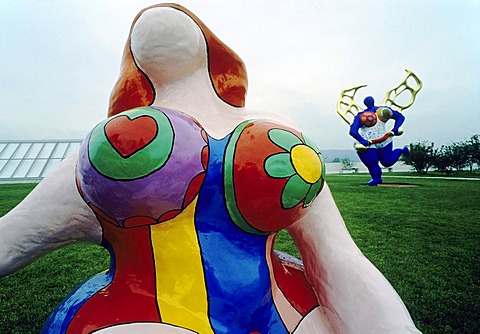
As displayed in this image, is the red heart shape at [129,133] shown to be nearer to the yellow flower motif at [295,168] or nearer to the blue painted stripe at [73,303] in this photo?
the yellow flower motif at [295,168]

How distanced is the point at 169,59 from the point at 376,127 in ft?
34.3

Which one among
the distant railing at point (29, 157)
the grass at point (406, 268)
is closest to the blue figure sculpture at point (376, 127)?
the grass at point (406, 268)

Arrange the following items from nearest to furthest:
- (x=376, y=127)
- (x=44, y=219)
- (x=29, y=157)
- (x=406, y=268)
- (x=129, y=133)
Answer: (x=129, y=133) → (x=44, y=219) → (x=406, y=268) → (x=376, y=127) → (x=29, y=157)

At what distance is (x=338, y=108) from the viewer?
1101 centimetres

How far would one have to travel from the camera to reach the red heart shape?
0.85 metres

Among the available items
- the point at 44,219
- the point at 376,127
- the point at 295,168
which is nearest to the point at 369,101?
the point at 376,127

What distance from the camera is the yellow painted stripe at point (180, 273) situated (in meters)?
0.93

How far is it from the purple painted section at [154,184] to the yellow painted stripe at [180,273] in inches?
2.6

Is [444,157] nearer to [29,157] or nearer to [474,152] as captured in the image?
[474,152]

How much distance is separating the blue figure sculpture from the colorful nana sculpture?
10.1 m

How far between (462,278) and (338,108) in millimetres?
8193

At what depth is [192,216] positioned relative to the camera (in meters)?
0.99

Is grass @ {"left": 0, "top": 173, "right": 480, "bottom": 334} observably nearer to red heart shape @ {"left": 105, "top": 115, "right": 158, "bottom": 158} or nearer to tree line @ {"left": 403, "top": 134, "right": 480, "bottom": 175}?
red heart shape @ {"left": 105, "top": 115, "right": 158, "bottom": 158}

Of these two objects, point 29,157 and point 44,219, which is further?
point 29,157
